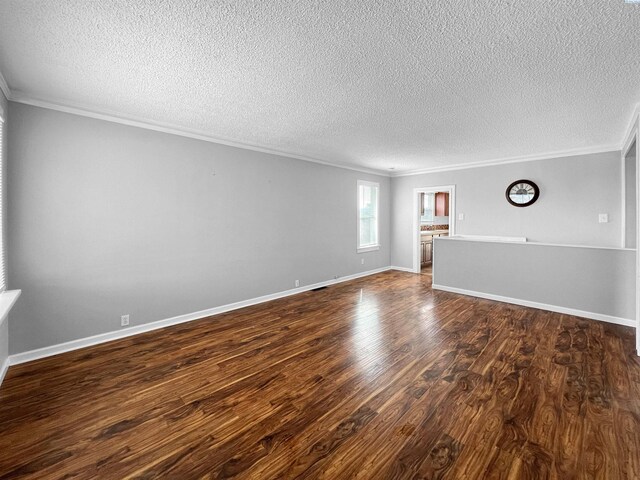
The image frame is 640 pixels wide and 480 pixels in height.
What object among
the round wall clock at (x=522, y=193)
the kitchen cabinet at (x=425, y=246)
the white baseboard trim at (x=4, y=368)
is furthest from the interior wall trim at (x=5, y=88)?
the kitchen cabinet at (x=425, y=246)

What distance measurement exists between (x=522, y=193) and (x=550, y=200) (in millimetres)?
437

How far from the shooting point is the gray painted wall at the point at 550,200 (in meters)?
4.65

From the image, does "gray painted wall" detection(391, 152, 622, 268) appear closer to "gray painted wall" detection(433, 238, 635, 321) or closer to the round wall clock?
the round wall clock

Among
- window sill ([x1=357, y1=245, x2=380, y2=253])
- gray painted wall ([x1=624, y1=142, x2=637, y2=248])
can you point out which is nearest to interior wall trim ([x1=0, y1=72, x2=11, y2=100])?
window sill ([x1=357, y1=245, x2=380, y2=253])

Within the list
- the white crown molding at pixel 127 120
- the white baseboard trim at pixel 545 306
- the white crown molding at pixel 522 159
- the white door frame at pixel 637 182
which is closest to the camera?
the white crown molding at pixel 127 120

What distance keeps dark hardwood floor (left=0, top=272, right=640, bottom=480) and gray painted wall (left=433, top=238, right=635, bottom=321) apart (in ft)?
1.49

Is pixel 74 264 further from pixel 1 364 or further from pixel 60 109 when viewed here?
pixel 60 109

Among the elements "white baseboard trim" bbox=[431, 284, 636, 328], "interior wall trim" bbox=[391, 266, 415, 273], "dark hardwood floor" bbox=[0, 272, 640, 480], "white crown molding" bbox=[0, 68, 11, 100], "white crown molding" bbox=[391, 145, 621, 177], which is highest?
"white crown molding" bbox=[391, 145, 621, 177]

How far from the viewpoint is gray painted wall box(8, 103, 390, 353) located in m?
2.78

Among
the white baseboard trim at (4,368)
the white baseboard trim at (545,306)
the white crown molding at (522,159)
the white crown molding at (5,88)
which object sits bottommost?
the white baseboard trim at (4,368)

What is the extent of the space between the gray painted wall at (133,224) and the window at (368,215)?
5.93 feet

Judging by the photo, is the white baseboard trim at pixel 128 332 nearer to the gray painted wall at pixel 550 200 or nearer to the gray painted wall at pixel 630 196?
the gray painted wall at pixel 550 200

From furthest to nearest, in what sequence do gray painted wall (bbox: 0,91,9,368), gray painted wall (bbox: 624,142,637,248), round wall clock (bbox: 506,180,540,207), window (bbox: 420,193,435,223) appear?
window (bbox: 420,193,435,223)
round wall clock (bbox: 506,180,540,207)
gray painted wall (bbox: 624,142,637,248)
gray painted wall (bbox: 0,91,9,368)

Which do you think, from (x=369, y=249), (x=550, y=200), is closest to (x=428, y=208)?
(x=369, y=249)
